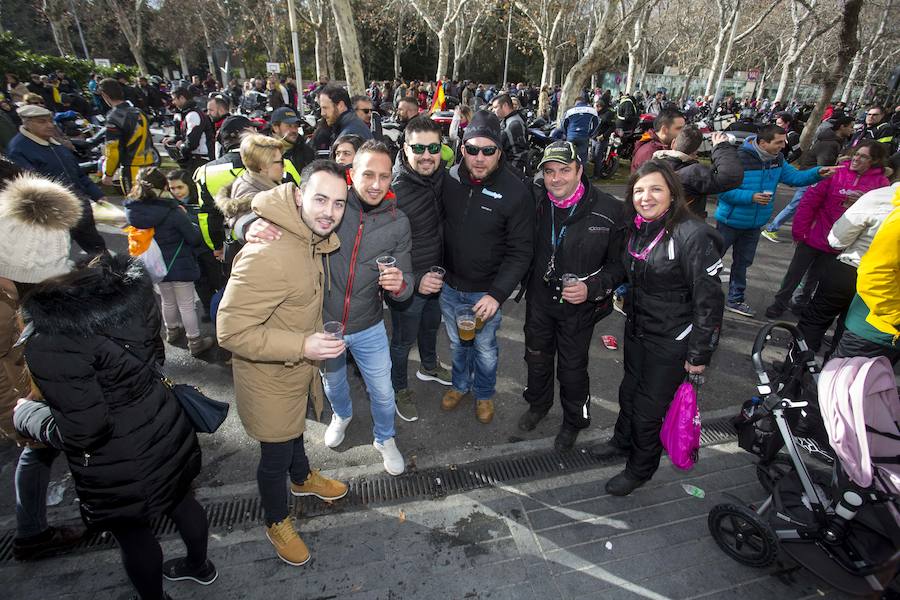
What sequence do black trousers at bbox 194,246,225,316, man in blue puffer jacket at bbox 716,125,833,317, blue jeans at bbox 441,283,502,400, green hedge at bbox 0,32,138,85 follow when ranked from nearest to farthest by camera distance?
blue jeans at bbox 441,283,502,400
black trousers at bbox 194,246,225,316
man in blue puffer jacket at bbox 716,125,833,317
green hedge at bbox 0,32,138,85

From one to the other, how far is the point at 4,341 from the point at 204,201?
1917 mm

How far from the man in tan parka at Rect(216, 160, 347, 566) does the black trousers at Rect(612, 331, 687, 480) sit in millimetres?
1954

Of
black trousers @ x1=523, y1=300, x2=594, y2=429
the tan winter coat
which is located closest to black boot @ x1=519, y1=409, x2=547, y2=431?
black trousers @ x1=523, y1=300, x2=594, y2=429

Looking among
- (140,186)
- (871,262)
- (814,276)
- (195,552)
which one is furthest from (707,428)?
(140,186)

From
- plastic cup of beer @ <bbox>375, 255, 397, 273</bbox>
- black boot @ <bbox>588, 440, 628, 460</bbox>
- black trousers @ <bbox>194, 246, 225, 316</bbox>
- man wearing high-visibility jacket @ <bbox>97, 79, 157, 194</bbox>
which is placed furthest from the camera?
man wearing high-visibility jacket @ <bbox>97, 79, 157, 194</bbox>

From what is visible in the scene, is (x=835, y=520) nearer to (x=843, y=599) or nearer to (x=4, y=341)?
(x=843, y=599)

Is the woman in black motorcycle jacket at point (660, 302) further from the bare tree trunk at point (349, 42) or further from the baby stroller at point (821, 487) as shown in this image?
the bare tree trunk at point (349, 42)

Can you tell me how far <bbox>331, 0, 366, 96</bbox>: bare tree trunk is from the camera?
9549 mm

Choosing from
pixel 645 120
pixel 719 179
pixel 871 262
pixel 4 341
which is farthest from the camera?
pixel 645 120

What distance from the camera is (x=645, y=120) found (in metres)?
12.9

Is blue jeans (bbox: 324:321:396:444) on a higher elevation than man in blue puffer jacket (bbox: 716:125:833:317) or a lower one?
lower

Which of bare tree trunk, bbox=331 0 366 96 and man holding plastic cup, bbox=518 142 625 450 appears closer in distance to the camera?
man holding plastic cup, bbox=518 142 625 450

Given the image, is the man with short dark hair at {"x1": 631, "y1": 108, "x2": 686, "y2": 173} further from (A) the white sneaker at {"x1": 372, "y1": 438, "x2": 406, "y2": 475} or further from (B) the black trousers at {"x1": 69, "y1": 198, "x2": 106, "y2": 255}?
(B) the black trousers at {"x1": 69, "y1": 198, "x2": 106, "y2": 255}

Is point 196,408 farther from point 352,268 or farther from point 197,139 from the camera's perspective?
point 197,139
